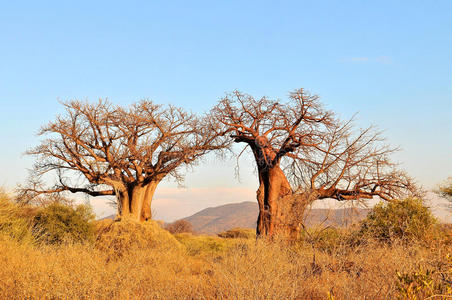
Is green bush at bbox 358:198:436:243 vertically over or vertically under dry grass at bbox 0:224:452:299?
over

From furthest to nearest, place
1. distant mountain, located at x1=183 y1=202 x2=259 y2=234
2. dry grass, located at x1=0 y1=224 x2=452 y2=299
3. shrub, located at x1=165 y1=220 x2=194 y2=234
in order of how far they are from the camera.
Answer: distant mountain, located at x1=183 y1=202 x2=259 y2=234 < shrub, located at x1=165 y1=220 x2=194 y2=234 < dry grass, located at x1=0 y1=224 x2=452 y2=299

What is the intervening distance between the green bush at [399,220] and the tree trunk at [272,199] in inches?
143

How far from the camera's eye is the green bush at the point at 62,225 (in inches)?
613

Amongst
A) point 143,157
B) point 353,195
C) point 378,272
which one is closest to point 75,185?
point 143,157

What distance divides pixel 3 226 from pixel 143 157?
9.99 metres

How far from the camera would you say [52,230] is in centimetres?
1566

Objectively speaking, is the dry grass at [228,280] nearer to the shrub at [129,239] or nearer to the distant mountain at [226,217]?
the shrub at [129,239]

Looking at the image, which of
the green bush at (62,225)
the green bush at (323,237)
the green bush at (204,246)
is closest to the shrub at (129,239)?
the green bush at (204,246)

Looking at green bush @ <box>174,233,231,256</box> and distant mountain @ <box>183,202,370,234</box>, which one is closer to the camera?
distant mountain @ <box>183,202,370,234</box>

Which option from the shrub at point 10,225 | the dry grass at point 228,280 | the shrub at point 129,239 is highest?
the shrub at point 10,225

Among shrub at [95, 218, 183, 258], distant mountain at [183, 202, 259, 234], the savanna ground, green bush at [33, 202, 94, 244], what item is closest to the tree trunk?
shrub at [95, 218, 183, 258]

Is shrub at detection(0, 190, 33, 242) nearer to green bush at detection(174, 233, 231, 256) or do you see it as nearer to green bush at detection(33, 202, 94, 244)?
green bush at detection(33, 202, 94, 244)

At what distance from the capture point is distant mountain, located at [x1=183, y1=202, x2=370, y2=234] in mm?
12336

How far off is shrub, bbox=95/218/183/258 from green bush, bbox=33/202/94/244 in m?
1.72
